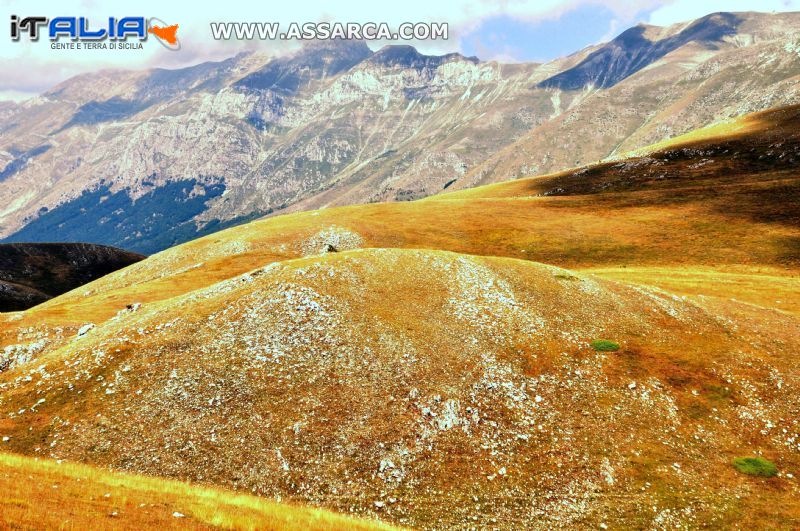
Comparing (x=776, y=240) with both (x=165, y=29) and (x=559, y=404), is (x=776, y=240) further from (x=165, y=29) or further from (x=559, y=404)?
Result: (x=165, y=29)

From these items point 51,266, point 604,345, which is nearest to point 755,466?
point 604,345

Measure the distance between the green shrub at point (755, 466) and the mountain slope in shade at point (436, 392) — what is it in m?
0.43

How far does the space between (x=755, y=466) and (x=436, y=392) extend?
19.5 m

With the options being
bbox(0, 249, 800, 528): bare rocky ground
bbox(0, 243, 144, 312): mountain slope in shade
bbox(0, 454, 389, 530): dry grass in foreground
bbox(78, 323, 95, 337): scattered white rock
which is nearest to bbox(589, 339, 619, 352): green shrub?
bbox(0, 249, 800, 528): bare rocky ground

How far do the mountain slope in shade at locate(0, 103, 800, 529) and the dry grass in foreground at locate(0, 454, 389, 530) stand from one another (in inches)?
127

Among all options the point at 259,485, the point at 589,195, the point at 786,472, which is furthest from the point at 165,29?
the point at 786,472

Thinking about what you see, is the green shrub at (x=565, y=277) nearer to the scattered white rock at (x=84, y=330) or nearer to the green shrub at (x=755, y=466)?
the green shrub at (x=755, y=466)

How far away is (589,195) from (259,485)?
4665 inches

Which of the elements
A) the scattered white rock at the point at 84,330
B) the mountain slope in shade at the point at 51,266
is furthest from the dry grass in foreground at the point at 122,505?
the mountain slope in shade at the point at 51,266

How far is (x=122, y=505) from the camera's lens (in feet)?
51.2

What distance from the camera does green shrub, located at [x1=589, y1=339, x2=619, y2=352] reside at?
3425cm

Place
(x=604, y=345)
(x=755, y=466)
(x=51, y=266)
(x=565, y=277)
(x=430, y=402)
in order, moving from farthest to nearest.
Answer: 1. (x=51, y=266)
2. (x=565, y=277)
3. (x=604, y=345)
4. (x=430, y=402)
5. (x=755, y=466)

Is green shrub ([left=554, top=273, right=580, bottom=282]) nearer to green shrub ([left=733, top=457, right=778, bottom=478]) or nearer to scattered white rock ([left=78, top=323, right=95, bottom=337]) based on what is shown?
green shrub ([left=733, top=457, right=778, bottom=478])

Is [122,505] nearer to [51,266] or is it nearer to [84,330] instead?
[84,330]
